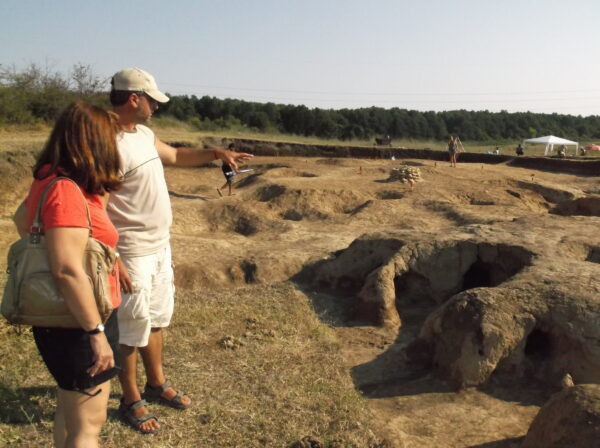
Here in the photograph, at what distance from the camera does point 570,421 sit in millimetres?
3268

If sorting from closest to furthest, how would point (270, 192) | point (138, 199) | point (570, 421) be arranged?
point (570, 421) → point (138, 199) → point (270, 192)

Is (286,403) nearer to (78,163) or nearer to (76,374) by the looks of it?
(76,374)

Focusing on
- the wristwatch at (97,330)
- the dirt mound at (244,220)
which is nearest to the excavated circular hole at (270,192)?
the dirt mound at (244,220)

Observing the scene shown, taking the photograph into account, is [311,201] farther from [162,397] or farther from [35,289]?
[35,289]

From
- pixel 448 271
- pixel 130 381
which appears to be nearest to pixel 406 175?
pixel 448 271

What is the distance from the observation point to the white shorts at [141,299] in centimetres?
343

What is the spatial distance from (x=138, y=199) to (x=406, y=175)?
13.1m

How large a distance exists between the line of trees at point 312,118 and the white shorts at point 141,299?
2221cm

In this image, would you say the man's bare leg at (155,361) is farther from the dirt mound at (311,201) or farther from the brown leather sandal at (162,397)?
the dirt mound at (311,201)

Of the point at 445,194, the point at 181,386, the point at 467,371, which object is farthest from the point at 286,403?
the point at 445,194

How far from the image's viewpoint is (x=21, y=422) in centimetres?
371

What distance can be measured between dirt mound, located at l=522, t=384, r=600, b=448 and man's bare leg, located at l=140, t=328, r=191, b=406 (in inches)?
84.9

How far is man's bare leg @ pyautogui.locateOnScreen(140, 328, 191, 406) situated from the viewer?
379 cm

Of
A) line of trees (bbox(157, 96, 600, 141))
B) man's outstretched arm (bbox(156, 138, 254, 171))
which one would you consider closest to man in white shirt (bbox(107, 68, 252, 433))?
man's outstretched arm (bbox(156, 138, 254, 171))
